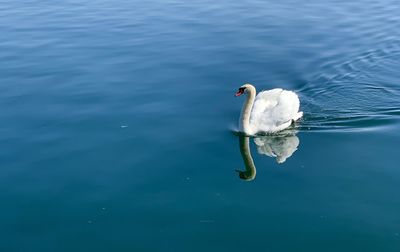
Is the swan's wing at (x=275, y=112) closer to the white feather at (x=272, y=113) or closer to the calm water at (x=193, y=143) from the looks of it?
the white feather at (x=272, y=113)

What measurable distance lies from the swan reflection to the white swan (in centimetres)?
23

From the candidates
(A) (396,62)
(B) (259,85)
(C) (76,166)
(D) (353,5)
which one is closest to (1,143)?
(C) (76,166)

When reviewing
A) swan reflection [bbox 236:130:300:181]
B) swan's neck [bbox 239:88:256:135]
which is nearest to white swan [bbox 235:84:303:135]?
swan's neck [bbox 239:88:256:135]

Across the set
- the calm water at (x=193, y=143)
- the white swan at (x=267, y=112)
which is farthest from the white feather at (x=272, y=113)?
the calm water at (x=193, y=143)

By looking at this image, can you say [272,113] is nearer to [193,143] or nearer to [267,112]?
[267,112]

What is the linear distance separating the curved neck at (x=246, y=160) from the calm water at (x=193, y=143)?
5 cm

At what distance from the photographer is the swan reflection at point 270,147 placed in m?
14.0

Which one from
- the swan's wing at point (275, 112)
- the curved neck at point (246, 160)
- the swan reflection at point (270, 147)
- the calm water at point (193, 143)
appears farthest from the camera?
the swan's wing at point (275, 112)

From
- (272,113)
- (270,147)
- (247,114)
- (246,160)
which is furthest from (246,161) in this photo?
(272,113)

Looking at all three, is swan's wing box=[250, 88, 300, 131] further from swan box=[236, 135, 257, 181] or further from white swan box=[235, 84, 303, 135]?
swan box=[236, 135, 257, 181]

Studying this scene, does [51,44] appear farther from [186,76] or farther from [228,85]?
[228,85]

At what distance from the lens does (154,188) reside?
13031 mm

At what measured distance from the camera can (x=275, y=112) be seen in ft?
50.2

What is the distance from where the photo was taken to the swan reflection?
46.0 feet
